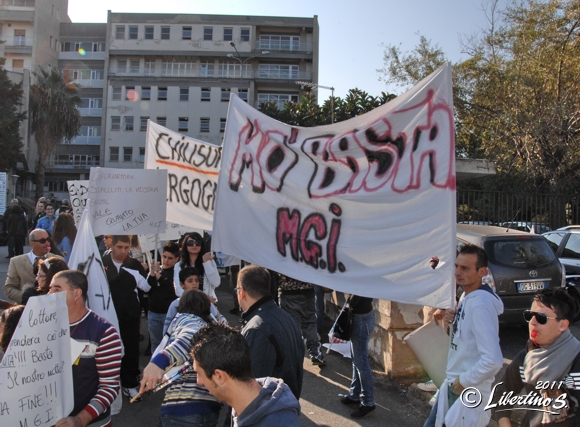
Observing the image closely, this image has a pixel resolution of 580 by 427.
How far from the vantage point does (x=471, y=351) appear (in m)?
3.01

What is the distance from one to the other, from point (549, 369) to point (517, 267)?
5071 millimetres

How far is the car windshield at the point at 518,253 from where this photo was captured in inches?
290

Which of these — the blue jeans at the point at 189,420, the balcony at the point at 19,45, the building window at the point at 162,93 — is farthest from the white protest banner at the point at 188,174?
the balcony at the point at 19,45

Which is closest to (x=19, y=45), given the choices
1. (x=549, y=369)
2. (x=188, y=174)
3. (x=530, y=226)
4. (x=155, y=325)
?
(x=530, y=226)

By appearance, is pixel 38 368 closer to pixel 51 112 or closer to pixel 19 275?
pixel 19 275

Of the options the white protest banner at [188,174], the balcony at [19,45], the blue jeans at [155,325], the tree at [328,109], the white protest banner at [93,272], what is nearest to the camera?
the white protest banner at [93,272]

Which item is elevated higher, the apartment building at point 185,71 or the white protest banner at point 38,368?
the apartment building at point 185,71

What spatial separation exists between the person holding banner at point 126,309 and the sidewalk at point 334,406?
27 cm

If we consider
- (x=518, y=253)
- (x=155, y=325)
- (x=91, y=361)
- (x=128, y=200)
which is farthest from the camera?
(x=518, y=253)

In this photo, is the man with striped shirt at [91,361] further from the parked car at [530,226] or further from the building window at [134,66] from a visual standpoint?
the building window at [134,66]

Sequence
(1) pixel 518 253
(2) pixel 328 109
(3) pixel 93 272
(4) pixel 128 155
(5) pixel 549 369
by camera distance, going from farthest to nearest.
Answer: (4) pixel 128 155
(2) pixel 328 109
(1) pixel 518 253
(3) pixel 93 272
(5) pixel 549 369

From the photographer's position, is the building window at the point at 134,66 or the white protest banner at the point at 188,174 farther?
the building window at the point at 134,66

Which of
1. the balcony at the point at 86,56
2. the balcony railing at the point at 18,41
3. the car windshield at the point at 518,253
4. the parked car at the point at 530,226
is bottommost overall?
the car windshield at the point at 518,253

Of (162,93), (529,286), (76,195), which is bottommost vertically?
(529,286)
